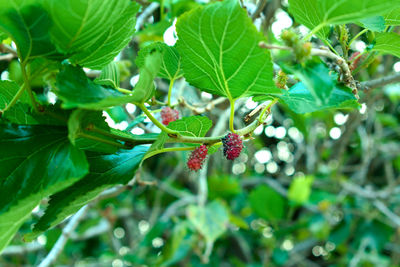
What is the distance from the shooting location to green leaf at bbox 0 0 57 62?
34cm

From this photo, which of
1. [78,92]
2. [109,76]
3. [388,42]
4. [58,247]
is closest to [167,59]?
[109,76]

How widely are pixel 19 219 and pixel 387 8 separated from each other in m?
0.41

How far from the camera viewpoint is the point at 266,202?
2105mm

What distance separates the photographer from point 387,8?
0.37 meters

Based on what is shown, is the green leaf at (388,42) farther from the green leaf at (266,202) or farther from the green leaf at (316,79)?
the green leaf at (266,202)

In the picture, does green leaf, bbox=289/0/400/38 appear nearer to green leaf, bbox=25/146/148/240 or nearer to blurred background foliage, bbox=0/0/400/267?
green leaf, bbox=25/146/148/240

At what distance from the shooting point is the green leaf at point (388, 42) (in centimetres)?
49

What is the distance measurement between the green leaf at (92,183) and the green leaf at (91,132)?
1cm

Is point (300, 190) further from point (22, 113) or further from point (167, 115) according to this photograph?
point (22, 113)

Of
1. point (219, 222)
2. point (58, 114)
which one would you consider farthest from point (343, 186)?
point (58, 114)

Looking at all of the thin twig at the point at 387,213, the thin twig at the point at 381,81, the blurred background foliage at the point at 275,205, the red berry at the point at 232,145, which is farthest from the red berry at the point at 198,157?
the thin twig at the point at 387,213

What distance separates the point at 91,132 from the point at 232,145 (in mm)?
164

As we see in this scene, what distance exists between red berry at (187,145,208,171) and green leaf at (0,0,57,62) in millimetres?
197

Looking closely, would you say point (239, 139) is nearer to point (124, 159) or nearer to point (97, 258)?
point (124, 159)
